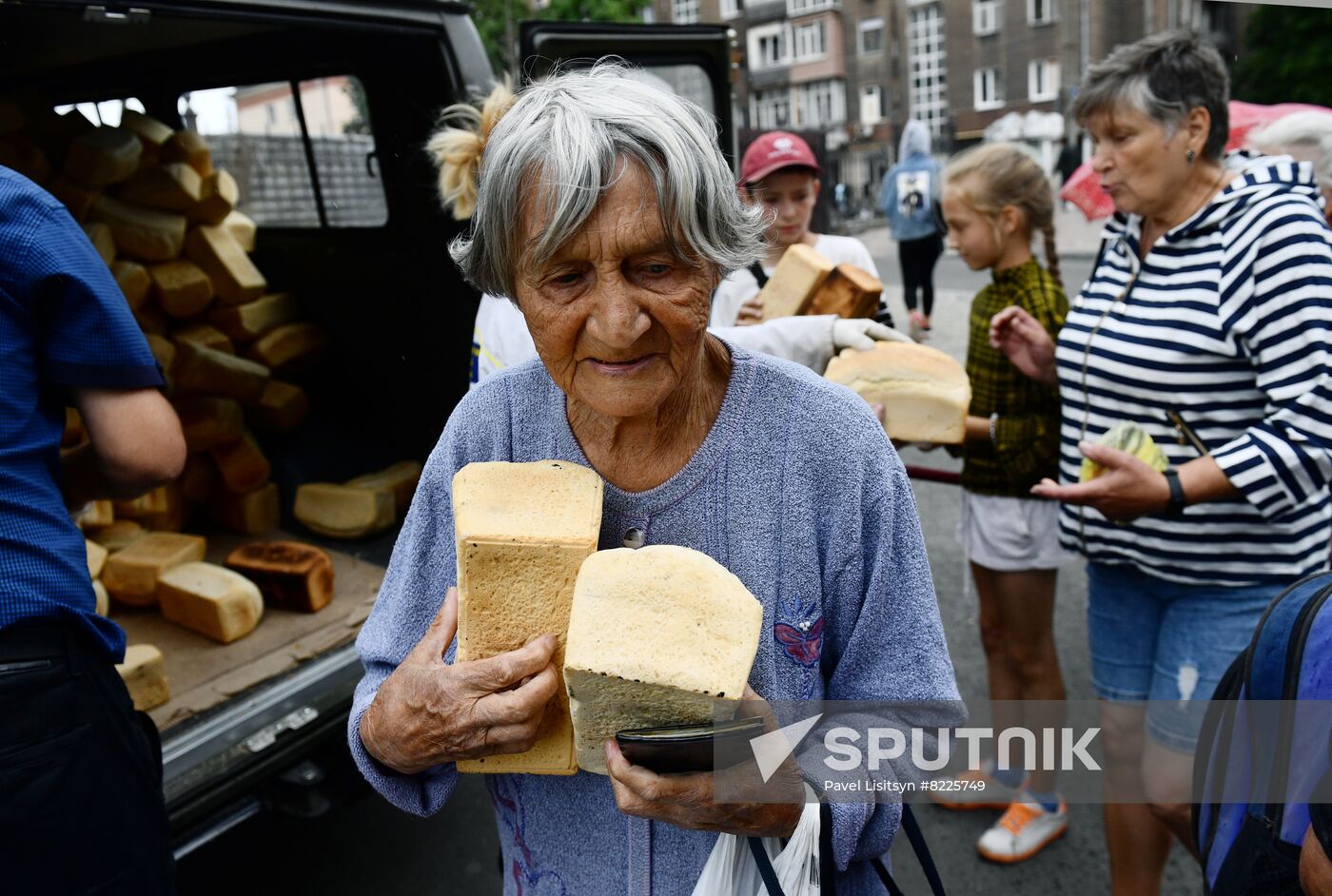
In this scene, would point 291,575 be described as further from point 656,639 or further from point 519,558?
point 656,639

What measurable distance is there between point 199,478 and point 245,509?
0.25m

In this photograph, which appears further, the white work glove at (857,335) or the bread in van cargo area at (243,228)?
the bread in van cargo area at (243,228)

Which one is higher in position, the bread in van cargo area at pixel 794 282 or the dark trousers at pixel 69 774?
the bread in van cargo area at pixel 794 282

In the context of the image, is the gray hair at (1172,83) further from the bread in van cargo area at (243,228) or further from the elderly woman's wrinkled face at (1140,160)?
the bread in van cargo area at (243,228)

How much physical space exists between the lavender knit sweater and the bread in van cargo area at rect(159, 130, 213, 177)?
12.2 ft

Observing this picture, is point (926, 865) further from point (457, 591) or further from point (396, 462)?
point (396, 462)

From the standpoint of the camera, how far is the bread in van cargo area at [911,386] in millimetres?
2354

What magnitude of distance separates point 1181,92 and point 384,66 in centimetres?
278

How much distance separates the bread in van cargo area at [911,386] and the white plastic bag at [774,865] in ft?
4.42

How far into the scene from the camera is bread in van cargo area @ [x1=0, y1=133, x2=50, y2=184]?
3688 mm

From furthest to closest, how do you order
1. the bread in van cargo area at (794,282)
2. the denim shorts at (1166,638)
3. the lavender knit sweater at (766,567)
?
the bread in van cargo area at (794,282)
the denim shorts at (1166,638)
the lavender knit sweater at (766,567)

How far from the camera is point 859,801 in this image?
119 cm

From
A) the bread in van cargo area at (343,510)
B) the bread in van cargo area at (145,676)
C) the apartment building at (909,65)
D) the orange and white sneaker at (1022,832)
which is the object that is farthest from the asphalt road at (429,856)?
the apartment building at (909,65)

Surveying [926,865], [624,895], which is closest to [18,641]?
[624,895]
